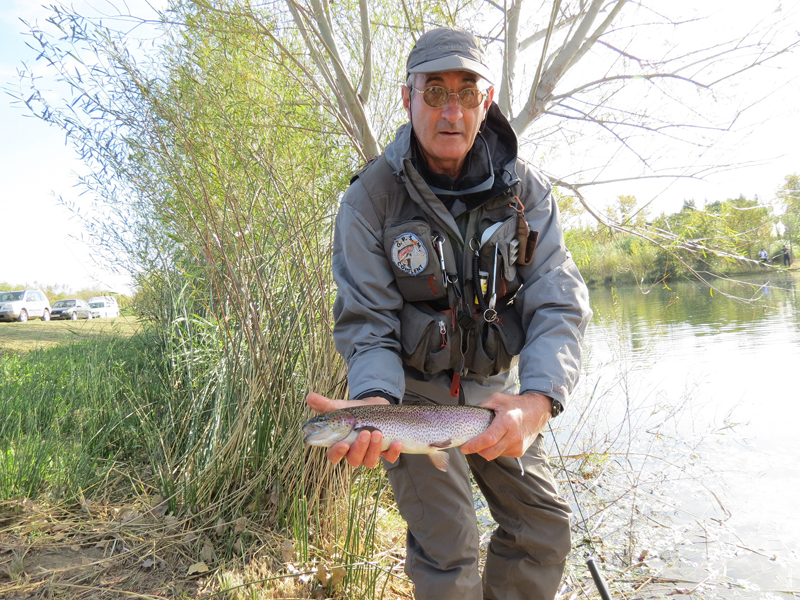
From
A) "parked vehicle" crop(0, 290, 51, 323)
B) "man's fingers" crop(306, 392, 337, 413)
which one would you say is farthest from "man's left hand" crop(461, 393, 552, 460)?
"parked vehicle" crop(0, 290, 51, 323)

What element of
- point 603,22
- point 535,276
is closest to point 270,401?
point 535,276

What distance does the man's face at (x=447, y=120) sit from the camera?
2.52 metres

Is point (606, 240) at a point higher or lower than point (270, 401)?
higher

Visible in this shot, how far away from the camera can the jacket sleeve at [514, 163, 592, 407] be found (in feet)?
7.50

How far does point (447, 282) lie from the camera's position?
2553mm

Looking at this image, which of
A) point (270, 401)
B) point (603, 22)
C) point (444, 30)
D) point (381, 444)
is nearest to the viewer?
point (381, 444)

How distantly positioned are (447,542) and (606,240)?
5.15m

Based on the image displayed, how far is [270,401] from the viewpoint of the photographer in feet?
11.9

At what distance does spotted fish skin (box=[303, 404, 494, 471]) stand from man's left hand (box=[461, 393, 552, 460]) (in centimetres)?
5

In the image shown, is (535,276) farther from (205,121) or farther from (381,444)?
(205,121)

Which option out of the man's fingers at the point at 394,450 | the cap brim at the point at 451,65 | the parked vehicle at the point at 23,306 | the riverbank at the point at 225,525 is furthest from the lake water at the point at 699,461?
the parked vehicle at the point at 23,306

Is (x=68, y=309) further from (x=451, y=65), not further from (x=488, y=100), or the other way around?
(x=451, y=65)

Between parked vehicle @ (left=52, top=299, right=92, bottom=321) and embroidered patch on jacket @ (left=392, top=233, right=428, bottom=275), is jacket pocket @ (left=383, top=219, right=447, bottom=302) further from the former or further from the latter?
parked vehicle @ (left=52, top=299, right=92, bottom=321)

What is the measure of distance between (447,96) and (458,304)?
907 millimetres
